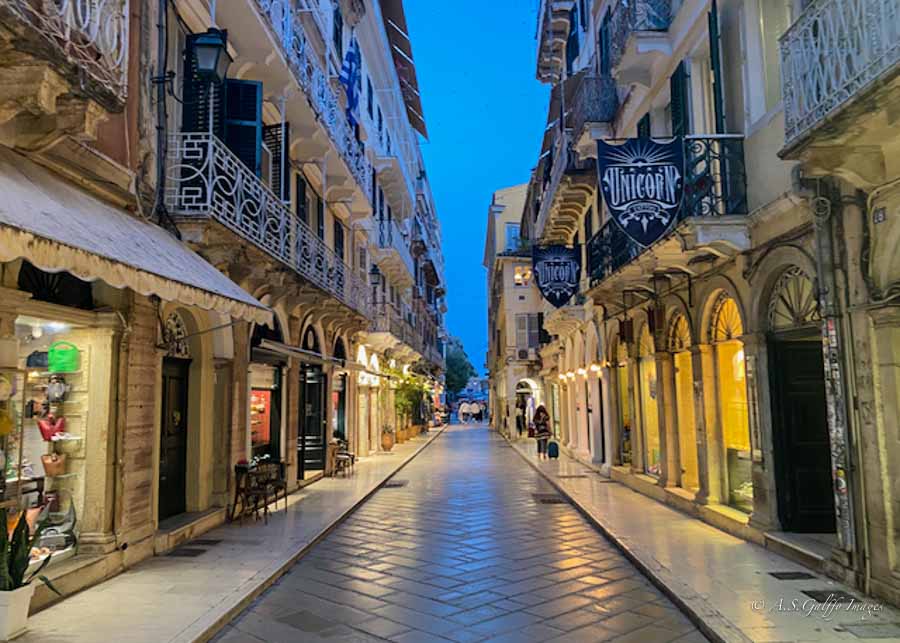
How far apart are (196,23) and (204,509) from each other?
24.1 feet

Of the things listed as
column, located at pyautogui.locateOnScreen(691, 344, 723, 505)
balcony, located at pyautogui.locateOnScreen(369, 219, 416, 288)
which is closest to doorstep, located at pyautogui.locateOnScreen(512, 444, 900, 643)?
column, located at pyautogui.locateOnScreen(691, 344, 723, 505)

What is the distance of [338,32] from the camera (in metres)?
20.1

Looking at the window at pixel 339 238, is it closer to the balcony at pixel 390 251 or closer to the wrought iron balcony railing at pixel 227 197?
the balcony at pixel 390 251

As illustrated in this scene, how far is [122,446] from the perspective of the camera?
7.77 m

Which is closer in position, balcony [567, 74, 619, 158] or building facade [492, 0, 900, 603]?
building facade [492, 0, 900, 603]

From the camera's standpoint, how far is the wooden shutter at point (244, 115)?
1062cm

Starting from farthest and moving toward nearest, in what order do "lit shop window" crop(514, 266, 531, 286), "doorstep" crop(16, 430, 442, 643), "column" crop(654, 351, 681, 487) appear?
"lit shop window" crop(514, 266, 531, 286) → "column" crop(654, 351, 681, 487) → "doorstep" crop(16, 430, 442, 643)

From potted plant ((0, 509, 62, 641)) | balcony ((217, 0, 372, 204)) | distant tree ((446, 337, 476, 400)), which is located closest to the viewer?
potted plant ((0, 509, 62, 641))

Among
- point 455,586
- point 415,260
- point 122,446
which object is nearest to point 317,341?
point 122,446

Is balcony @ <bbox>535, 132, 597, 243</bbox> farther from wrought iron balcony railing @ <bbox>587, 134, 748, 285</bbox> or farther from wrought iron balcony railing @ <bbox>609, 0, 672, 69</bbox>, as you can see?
wrought iron balcony railing @ <bbox>587, 134, 748, 285</bbox>

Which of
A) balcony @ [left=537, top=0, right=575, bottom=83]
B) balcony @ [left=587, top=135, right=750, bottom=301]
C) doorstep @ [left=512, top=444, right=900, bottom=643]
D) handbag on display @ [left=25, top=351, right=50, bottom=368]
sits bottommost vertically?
doorstep @ [left=512, top=444, right=900, bottom=643]

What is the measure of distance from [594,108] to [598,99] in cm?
21

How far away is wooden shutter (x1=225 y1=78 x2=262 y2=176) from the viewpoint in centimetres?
1062

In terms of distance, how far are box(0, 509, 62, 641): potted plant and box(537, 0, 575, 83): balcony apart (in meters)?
19.8
